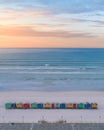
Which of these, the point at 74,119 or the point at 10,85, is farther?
the point at 10,85

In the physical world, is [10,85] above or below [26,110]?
above

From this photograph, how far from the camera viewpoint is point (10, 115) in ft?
85.1

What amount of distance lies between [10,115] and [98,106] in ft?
30.5

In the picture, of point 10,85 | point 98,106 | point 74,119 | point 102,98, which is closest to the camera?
point 74,119

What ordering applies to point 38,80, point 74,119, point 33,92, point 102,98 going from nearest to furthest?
point 74,119
point 102,98
point 33,92
point 38,80

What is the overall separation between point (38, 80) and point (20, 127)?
28229 millimetres

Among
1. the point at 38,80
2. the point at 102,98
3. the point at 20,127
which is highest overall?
the point at 38,80

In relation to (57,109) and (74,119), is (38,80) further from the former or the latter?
(74,119)

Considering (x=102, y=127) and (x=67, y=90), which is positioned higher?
(x=67, y=90)

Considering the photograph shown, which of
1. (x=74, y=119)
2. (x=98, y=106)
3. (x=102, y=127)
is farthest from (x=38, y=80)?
(x=102, y=127)

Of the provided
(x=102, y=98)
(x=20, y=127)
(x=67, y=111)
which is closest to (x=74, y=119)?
(x=67, y=111)

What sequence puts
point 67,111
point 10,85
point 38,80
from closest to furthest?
point 67,111
point 10,85
point 38,80

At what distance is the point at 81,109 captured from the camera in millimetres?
27906

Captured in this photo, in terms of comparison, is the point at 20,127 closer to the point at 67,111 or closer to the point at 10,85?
the point at 67,111
